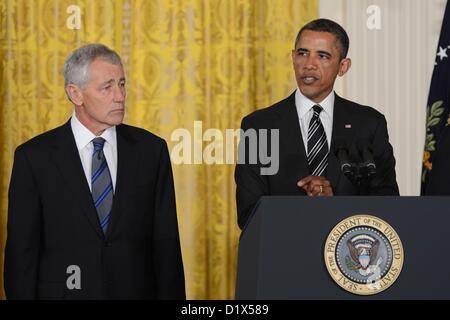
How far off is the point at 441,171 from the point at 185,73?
1410 millimetres

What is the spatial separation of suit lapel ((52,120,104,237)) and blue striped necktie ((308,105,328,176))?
0.80 meters

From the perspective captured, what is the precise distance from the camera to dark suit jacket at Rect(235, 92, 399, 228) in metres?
2.67

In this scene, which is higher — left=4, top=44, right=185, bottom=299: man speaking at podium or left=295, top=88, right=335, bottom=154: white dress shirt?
left=295, top=88, right=335, bottom=154: white dress shirt

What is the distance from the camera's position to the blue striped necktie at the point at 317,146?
111 inches

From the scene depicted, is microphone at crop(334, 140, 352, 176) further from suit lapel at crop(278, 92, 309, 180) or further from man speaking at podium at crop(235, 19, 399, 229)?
suit lapel at crop(278, 92, 309, 180)

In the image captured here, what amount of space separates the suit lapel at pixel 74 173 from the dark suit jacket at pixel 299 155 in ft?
1.63

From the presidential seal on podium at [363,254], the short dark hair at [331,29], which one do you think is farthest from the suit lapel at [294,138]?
the presidential seal on podium at [363,254]

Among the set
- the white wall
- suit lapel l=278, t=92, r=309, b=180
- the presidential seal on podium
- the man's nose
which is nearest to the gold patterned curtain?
the white wall

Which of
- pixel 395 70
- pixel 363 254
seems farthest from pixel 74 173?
pixel 395 70

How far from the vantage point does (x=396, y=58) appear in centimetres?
421

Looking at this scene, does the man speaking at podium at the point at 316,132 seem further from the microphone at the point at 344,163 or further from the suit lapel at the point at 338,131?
the microphone at the point at 344,163
